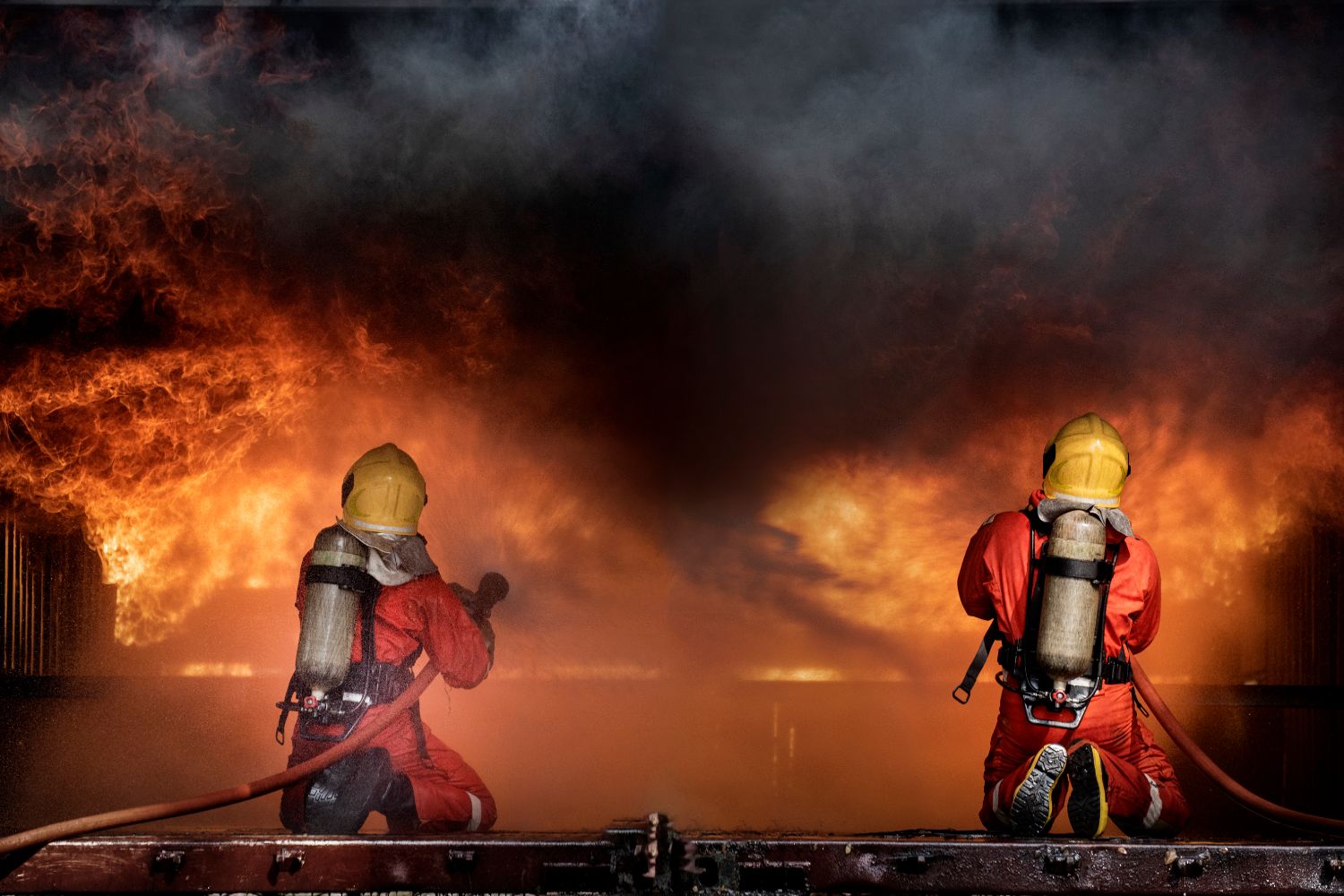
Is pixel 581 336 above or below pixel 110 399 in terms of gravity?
above

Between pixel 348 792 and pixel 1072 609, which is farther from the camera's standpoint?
pixel 348 792

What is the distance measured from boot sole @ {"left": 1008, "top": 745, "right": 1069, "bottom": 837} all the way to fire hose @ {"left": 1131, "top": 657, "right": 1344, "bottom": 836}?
1.91ft

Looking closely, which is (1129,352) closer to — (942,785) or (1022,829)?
(942,785)

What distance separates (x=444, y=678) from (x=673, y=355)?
486 cm

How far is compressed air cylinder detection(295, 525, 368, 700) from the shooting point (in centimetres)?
362

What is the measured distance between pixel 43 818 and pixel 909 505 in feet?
21.6

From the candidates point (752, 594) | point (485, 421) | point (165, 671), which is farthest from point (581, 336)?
point (165, 671)

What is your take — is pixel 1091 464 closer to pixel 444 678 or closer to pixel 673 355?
pixel 444 678

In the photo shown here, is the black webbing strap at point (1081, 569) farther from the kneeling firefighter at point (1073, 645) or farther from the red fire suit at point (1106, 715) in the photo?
the red fire suit at point (1106, 715)

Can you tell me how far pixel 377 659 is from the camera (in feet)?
12.6

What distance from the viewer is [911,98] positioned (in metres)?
7.01

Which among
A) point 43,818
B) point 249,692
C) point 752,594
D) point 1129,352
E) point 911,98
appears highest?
point 911,98

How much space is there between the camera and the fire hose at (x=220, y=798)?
2.89 m

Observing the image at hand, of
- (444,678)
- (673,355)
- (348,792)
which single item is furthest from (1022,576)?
(673,355)
